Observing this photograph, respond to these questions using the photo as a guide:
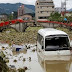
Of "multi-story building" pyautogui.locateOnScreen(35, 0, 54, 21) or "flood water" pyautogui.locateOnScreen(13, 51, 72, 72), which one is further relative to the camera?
"multi-story building" pyautogui.locateOnScreen(35, 0, 54, 21)

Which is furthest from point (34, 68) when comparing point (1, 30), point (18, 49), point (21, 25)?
point (21, 25)

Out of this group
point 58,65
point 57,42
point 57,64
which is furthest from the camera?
point 57,42

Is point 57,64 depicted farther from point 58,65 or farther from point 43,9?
point 43,9

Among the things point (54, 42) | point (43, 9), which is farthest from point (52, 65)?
point (43, 9)

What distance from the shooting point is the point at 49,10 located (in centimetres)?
9650

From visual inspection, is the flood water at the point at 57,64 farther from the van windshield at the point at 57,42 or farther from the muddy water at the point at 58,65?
the van windshield at the point at 57,42

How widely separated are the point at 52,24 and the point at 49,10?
41330 mm

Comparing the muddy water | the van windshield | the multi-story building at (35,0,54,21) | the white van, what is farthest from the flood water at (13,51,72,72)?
the multi-story building at (35,0,54,21)

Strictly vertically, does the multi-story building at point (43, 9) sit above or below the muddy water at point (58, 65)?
below

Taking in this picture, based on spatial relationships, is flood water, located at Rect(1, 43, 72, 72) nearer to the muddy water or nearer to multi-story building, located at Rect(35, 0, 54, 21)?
the muddy water

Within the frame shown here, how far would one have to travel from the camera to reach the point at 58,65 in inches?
599

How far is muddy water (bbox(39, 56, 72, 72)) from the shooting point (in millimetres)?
14000

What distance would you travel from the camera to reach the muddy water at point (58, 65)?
14.0 m

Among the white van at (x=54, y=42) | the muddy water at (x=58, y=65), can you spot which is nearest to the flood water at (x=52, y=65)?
the muddy water at (x=58, y=65)
